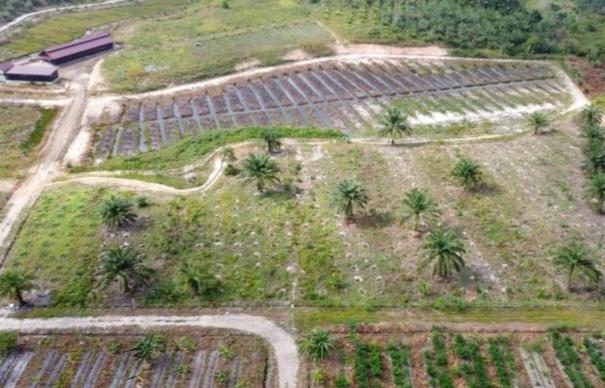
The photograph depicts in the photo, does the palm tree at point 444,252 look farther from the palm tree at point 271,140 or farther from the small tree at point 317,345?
the palm tree at point 271,140

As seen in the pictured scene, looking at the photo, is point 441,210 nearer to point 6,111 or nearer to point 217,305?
point 217,305

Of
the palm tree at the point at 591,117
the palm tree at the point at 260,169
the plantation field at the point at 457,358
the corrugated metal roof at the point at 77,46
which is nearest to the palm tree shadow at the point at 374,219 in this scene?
the palm tree at the point at 260,169

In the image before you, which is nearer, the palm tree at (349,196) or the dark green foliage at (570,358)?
the dark green foliage at (570,358)

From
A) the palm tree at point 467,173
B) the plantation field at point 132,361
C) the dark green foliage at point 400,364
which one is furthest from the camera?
the palm tree at point 467,173

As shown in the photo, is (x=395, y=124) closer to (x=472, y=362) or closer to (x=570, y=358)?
(x=472, y=362)

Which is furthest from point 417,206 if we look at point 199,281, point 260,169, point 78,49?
point 78,49

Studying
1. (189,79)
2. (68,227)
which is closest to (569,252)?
(68,227)

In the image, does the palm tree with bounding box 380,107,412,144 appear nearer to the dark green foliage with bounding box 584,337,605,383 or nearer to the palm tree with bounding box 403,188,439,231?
the palm tree with bounding box 403,188,439,231
